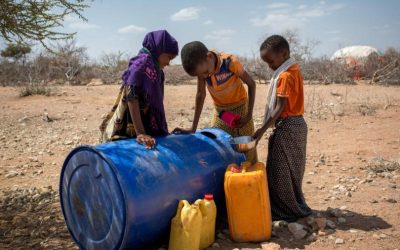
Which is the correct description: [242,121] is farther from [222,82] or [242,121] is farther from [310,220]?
[310,220]

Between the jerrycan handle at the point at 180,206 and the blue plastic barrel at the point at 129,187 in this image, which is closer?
the blue plastic barrel at the point at 129,187

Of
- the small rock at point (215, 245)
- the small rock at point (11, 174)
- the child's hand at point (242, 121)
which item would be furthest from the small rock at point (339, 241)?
the small rock at point (11, 174)

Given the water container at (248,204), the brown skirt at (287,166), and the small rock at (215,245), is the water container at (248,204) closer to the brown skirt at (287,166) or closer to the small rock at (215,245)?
the small rock at (215,245)

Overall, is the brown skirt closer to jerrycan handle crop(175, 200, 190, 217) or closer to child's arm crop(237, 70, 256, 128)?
child's arm crop(237, 70, 256, 128)

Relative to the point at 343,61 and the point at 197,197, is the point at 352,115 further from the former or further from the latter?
the point at 343,61

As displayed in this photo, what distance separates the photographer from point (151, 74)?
10.7 ft

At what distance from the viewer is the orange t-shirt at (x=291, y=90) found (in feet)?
11.0

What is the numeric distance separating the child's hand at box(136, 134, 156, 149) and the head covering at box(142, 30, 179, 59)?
0.65m

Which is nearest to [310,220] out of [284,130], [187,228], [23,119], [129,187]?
[284,130]

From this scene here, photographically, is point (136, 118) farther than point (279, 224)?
No

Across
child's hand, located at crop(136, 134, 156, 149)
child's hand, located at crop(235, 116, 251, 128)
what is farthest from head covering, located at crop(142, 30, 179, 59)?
child's hand, located at crop(235, 116, 251, 128)

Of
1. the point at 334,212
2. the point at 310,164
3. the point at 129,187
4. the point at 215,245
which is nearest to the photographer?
the point at 129,187

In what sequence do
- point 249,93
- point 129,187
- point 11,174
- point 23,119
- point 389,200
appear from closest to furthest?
1. point 129,187
2. point 249,93
3. point 389,200
4. point 11,174
5. point 23,119

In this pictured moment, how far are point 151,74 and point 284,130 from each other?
3.84ft
